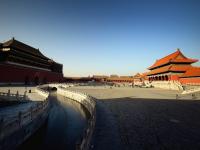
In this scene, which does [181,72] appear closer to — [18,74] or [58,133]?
[58,133]

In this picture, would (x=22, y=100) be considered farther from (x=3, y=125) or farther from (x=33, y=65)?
(x=33, y=65)

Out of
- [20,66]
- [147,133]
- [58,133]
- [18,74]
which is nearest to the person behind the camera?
[147,133]

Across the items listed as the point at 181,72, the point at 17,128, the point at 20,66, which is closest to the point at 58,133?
the point at 17,128

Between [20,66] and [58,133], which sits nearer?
[58,133]

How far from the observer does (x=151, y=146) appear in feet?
20.1

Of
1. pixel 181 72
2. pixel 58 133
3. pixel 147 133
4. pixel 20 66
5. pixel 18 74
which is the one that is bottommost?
pixel 58 133

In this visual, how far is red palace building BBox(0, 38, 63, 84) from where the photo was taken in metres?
34.8

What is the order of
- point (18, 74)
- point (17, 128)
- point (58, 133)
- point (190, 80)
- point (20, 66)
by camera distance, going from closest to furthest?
point (17, 128), point (58, 133), point (190, 80), point (18, 74), point (20, 66)

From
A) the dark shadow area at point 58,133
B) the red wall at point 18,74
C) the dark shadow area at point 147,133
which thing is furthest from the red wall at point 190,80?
the red wall at point 18,74

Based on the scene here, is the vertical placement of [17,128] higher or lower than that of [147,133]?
lower

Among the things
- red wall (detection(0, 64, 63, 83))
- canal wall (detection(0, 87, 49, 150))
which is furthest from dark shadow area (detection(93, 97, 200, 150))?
red wall (detection(0, 64, 63, 83))

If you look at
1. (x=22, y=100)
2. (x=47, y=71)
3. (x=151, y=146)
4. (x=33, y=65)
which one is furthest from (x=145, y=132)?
(x=47, y=71)

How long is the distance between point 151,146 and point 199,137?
8.51ft

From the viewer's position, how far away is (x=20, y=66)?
38.7 meters
